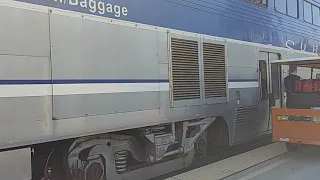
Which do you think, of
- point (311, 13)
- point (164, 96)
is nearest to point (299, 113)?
point (164, 96)

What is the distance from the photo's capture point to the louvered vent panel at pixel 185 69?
5793mm

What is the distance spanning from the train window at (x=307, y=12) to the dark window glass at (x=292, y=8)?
55 centimetres

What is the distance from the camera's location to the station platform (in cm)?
605

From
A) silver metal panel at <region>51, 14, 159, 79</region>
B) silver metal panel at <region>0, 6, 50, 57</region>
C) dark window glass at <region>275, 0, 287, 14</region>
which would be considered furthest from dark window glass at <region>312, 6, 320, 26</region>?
silver metal panel at <region>0, 6, 50, 57</region>

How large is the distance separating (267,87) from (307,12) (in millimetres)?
3314

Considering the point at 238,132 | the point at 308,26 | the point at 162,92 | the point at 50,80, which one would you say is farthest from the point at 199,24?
the point at 308,26

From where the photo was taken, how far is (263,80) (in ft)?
28.0

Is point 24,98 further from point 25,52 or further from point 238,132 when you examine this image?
point 238,132

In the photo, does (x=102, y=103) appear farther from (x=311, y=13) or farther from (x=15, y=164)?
(x=311, y=13)

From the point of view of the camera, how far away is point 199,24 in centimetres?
640

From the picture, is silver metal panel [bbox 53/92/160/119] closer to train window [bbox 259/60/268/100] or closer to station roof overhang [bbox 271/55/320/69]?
station roof overhang [bbox 271/55/320/69]

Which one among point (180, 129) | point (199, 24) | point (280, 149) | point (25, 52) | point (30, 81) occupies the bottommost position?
point (280, 149)

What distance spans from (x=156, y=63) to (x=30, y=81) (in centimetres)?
206

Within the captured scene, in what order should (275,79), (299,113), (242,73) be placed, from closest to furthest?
1. (299,113)
2. (242,73)
3. (275,79)
